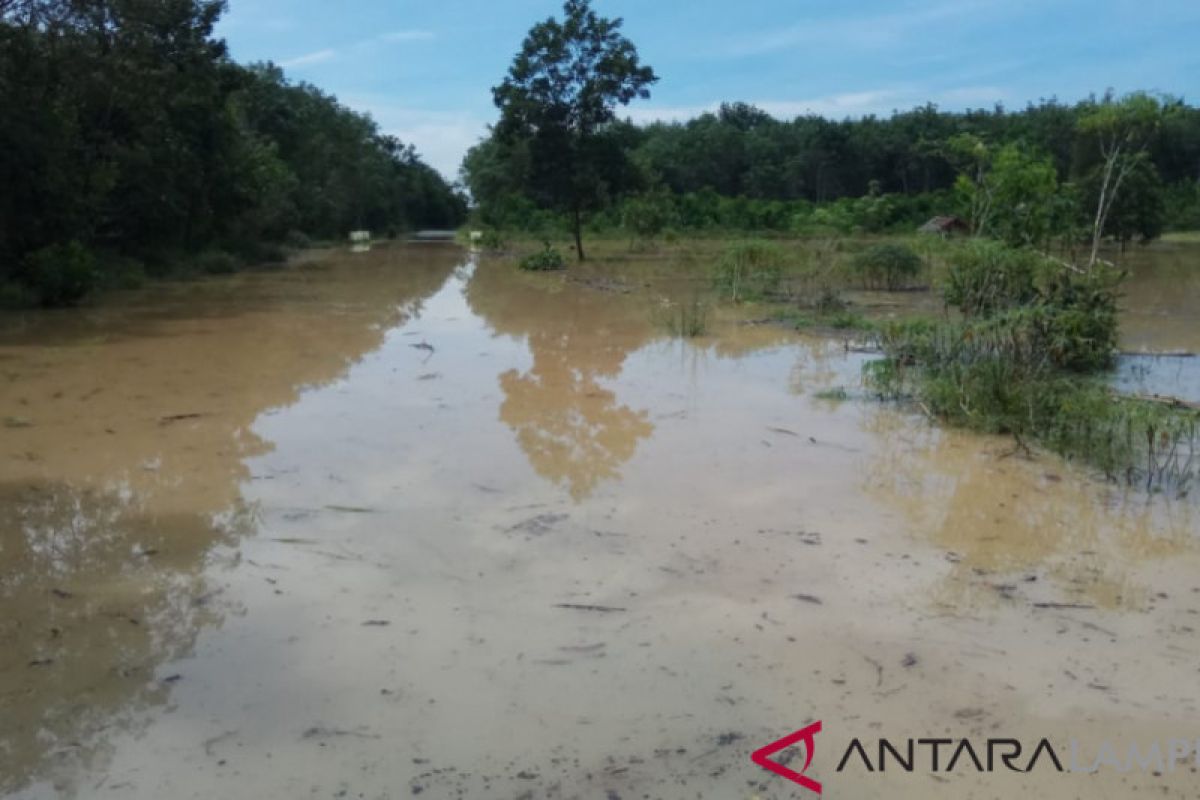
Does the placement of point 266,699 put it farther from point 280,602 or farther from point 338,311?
point 338,311

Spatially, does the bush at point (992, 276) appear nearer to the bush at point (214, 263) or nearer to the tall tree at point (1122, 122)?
the tall tree at point (1122, 122)

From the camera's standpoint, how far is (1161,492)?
5.81m

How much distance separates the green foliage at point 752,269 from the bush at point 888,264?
1598 millimetres

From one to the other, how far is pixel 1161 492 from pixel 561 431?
414 centimetres

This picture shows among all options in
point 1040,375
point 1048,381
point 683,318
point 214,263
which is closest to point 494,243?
point 214,263

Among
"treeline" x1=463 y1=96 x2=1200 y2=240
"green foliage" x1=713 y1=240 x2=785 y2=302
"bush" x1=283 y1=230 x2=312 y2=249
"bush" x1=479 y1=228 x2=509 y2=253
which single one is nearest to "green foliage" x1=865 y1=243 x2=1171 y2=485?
"green foliage" x1=713 y1=240 x2=785 y2=302

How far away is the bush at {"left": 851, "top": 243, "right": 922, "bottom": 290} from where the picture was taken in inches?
738

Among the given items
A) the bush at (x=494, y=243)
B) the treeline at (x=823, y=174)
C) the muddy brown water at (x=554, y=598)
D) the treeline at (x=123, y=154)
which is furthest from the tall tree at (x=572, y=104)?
the muddy brown water at (x=554, y=598)

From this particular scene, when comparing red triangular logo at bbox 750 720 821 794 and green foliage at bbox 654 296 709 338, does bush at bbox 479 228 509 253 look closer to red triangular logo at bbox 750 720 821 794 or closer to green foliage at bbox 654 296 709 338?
green foliage at bbox 654 296 709 338

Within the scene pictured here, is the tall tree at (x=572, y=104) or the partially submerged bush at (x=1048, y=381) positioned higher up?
the tall tree at (x=572, y=104)

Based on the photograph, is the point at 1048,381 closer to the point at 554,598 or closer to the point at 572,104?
the point at 554,598

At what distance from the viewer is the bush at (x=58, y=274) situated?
15.7 m

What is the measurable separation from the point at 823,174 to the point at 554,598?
59.2 m

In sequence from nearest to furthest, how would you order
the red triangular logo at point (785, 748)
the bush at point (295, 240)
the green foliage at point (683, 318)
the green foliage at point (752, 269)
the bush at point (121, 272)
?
1. the red triangular logo at point (785, 748)
2. the green foliage at point (683, 318)
3. the green foliage at point (752, 269)
4. the bush at point (121, 272)
5. the bush at point (295, 240)
